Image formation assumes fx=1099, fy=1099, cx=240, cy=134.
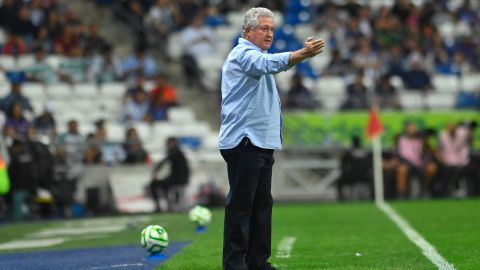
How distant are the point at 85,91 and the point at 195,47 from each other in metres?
3.56

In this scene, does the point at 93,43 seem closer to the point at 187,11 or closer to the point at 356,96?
the point at 187,11

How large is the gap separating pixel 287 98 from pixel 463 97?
14.1 feet

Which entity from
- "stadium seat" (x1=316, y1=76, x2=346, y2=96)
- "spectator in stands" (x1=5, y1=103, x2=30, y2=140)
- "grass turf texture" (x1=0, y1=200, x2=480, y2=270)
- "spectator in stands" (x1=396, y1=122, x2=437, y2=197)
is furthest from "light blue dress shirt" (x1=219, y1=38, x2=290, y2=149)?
"stadium seat" (x1=316, y1=76, x2=346, y2=96)

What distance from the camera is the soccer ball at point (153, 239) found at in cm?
1093

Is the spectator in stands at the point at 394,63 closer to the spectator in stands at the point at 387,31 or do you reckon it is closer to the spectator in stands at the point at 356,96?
the spectator in stands at the point at 387,31

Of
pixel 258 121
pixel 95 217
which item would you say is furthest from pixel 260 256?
pixel 95 217

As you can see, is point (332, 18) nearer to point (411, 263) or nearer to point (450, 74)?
point (450, 74)

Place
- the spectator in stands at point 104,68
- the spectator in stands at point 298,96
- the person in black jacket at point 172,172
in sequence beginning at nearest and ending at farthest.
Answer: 1. the person in black jacket at point 172,172
2. the spectator in stands at point 298,96
3. the spectator in stands at point 104,68

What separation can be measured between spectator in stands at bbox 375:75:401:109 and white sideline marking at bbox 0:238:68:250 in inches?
471

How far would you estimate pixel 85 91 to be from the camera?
25.5 meters

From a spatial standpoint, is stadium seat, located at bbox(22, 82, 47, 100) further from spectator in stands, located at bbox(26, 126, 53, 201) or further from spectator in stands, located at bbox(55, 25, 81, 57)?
spectator in stands, located at bbox(26, 126, 53, 201)

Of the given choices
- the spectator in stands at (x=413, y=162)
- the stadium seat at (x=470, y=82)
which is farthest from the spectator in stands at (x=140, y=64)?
the stadium seat at (x=470, y=82)

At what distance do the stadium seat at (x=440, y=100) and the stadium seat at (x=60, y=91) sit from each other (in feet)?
28.0

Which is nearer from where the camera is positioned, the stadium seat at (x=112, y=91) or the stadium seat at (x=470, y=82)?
the stadium seat at (x=112, y=91)
